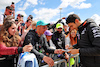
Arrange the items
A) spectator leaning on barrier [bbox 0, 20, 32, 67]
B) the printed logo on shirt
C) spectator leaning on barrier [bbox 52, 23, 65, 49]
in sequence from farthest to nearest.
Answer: spectator leaning on barrier [bbox 52, 23, 65, 49] < spectator leaning on barrier [bbox 0, 20, 32, 67] < the printed logo on shirt

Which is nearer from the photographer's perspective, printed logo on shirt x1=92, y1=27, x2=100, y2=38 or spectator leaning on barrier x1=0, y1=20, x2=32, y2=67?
printed logo on shirt x1=92, y1=27, x2=100, y2=38

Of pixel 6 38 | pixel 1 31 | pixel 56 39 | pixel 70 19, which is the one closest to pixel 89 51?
pixel 70 19

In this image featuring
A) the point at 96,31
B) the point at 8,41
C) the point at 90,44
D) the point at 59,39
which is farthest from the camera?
the point at 59,39

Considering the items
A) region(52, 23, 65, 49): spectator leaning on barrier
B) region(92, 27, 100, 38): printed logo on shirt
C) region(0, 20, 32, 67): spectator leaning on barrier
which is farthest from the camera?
region(52, 23, 65, 49): spectator leaning on barrier

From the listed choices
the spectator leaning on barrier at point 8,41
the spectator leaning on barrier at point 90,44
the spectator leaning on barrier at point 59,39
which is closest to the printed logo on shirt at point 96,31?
the spectator leaning on barrier at point 90,44

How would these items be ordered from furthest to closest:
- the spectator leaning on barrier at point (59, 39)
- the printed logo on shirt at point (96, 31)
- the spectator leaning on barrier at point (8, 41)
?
the spectator leaning on barrier at point (59, 39)
the spectator leaning on barrier at point (8, 41)
the printed logo on shirt at point (96, 31)

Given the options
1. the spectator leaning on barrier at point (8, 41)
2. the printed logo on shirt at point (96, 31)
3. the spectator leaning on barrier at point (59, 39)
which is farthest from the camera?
the spectator leaning on barrier at point (59, 39)

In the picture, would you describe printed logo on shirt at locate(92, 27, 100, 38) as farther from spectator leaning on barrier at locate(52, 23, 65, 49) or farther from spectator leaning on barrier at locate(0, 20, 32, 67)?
spectator leaning on barrier at locate(52, 23, 65, 49)

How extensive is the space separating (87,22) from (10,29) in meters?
1.88

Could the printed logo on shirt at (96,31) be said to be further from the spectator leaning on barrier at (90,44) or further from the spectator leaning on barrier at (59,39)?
the spectator leaning on barrier at (59,39)

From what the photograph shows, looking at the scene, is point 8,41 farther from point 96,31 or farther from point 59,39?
point 59,39

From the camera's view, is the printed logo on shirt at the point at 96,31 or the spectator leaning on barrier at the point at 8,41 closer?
the printed logo on shirt at the point at 96,31

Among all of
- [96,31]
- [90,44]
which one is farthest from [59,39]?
[96,31]

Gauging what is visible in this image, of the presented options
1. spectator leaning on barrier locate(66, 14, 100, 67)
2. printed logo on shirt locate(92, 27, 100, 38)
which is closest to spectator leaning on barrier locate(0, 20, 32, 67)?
spectator leaning on barrier locate(66, 14, 100, 67)
